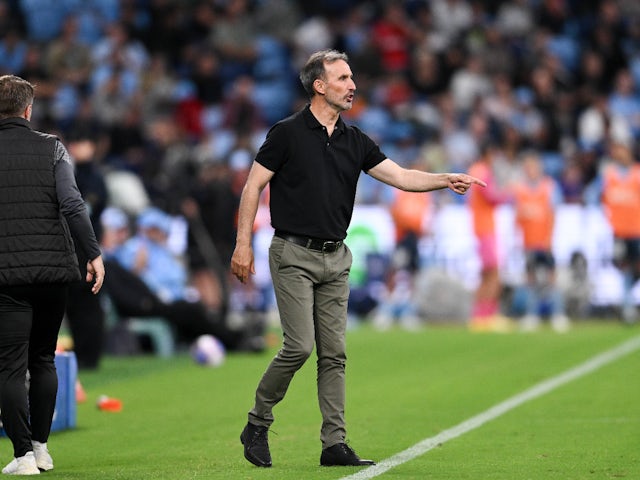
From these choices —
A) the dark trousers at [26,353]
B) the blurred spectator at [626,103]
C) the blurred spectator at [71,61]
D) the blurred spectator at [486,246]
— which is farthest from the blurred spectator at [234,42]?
the dark trousers at [26,353]

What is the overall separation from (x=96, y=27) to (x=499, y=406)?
19.1 m

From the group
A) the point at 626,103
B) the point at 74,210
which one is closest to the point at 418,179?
the point at 74,210

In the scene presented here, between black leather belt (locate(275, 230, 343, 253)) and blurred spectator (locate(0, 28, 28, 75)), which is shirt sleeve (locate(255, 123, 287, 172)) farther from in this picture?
blurred spectator (locate(0, 28, 28, 75))

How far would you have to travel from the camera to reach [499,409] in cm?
1139

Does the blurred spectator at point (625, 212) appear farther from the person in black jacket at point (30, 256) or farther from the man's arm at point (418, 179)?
Result: the person in black jacket at point (30, 256)

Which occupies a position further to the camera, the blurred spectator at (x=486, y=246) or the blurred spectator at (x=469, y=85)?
the blurred spectator at (x=469, y=85)

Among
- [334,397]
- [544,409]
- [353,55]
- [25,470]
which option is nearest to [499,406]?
[544,409]

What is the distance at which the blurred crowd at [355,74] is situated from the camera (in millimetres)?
25375

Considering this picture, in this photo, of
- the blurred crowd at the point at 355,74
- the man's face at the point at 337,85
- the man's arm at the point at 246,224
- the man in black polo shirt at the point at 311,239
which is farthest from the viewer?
the blurred crowd at the point at 355,74

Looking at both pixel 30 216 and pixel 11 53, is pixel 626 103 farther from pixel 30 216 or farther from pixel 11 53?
pixel 30 216

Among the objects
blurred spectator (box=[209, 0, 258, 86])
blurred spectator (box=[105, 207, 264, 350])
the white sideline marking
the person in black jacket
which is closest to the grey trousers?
the white sideline marking

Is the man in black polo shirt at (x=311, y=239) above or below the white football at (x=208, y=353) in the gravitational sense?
above

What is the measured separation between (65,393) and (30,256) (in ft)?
9.31

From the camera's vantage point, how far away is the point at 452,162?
2542 cm
